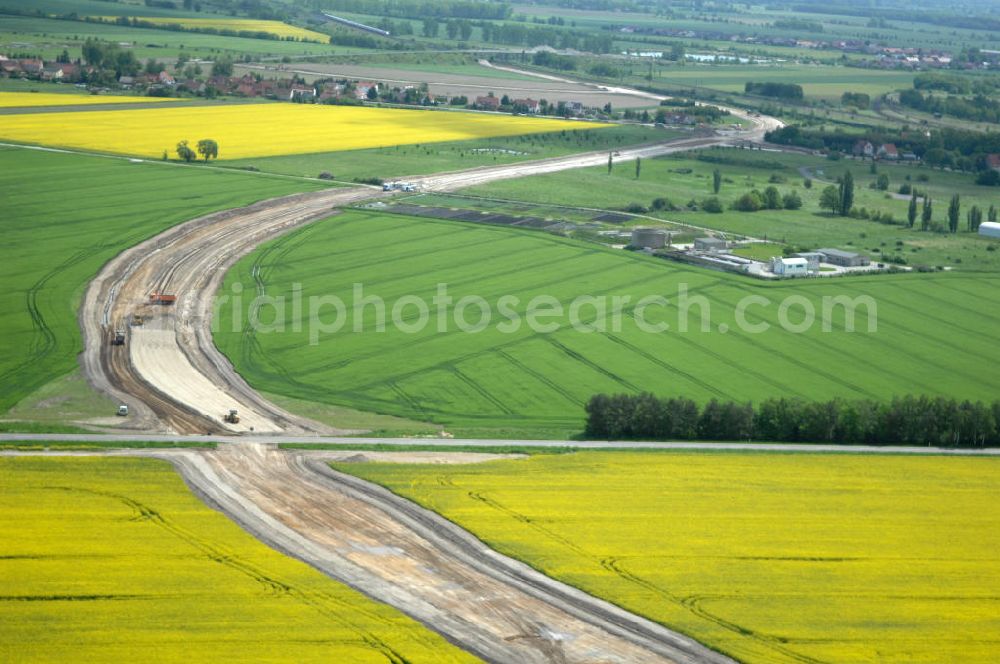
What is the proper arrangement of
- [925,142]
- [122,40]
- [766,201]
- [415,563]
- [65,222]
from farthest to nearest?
[122,40] < [925,142] < [766,201] < [65,222] < [415,563]

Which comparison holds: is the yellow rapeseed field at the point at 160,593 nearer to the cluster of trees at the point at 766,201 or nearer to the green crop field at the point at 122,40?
the cluster of trees at the point at 766,201

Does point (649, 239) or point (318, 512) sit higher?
point (649, 239)

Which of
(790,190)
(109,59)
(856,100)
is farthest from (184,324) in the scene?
(856,100)

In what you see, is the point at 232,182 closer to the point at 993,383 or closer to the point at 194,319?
the point at 194,319

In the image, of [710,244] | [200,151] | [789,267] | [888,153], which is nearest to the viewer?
[789,267]

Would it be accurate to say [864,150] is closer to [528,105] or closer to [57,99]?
[528,105]

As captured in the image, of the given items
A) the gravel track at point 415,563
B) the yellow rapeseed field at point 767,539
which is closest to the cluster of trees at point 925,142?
the yellow rapeseed field at point 767,539
